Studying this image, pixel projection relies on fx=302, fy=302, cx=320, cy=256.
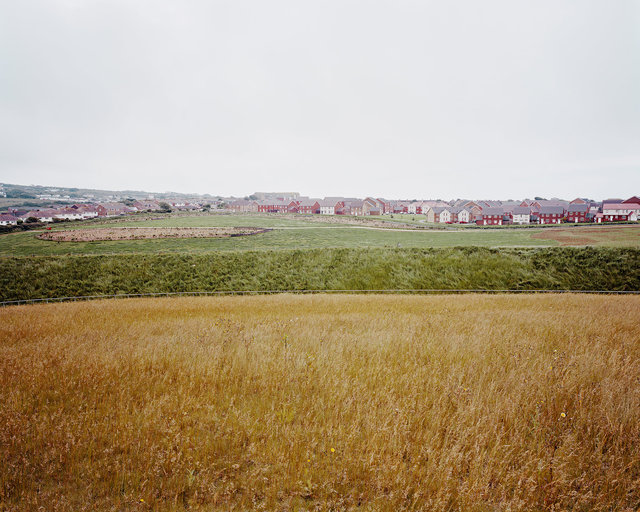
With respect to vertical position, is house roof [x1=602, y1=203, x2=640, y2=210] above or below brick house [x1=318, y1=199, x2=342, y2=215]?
below

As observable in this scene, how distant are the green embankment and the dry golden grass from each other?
1968 centimetres

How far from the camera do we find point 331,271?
95.8 ft

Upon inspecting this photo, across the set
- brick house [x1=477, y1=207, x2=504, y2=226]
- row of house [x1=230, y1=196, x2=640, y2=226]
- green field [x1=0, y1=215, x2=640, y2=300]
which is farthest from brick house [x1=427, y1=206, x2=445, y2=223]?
green field [x1=0, y1=215, x2=640, y2=300]

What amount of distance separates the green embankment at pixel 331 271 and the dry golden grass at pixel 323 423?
64.6ft

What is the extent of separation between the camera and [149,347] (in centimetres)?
726

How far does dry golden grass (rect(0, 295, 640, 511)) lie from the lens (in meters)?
3.25

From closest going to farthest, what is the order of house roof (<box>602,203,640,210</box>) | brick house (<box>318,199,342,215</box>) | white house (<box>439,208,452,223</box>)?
house roof (<box>602,203,640,210</box>) < white house (<box>439,208,452,223</box>) < brick house (<box>318,199,342,215</box>)

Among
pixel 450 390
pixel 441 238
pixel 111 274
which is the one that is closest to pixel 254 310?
pixel 450 390

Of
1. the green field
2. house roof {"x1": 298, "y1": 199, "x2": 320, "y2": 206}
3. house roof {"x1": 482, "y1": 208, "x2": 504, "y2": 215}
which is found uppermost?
house roof {"x1": 298, "y1": 199, "x2": 320, "y2": 206}

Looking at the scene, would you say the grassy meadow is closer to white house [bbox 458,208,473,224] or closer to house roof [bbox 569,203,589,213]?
house roof [bbox 569,203,589,213]

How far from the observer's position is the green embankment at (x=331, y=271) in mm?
25703

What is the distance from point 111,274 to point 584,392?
108ft

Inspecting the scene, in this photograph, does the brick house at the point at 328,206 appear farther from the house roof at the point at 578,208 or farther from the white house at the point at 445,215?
the house roof at the point at 578,208

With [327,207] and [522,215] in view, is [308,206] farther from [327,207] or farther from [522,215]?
[522,215]
